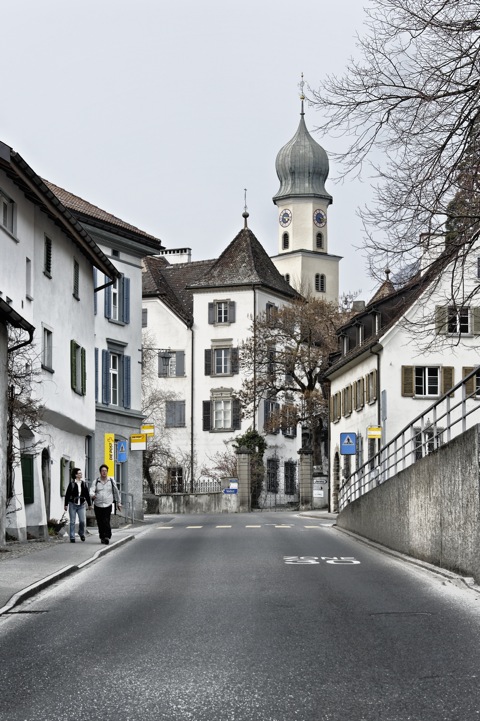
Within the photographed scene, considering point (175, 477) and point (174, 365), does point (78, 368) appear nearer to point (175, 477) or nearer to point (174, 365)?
point (175, 477)

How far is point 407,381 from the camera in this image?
56.3 meters

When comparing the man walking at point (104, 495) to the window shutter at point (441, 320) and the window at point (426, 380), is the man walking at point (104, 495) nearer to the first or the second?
the window shutter at point (441, 320)

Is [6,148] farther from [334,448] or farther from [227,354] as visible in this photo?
[227,354]

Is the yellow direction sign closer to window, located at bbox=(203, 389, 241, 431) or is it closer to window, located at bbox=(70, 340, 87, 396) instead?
window, located at bbox=(70, 340, 87, 396)

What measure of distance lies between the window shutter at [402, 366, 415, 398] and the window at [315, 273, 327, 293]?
61585 mm

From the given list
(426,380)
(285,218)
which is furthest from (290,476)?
(285,218)

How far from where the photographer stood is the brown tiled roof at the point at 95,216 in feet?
157

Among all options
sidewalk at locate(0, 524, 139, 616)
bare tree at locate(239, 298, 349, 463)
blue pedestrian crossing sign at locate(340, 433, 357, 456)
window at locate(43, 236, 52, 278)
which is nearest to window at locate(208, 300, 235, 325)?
bare tree at locate(239, 298, 349, 463)

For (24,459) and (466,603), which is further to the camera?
(24,459)

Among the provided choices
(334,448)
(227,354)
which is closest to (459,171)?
(334,448)

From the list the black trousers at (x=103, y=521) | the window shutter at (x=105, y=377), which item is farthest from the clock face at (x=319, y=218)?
the black trousers at (x=103, y=521)

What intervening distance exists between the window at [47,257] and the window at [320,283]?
275ft

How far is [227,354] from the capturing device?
302ft

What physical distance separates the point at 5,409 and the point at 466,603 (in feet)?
41.0
